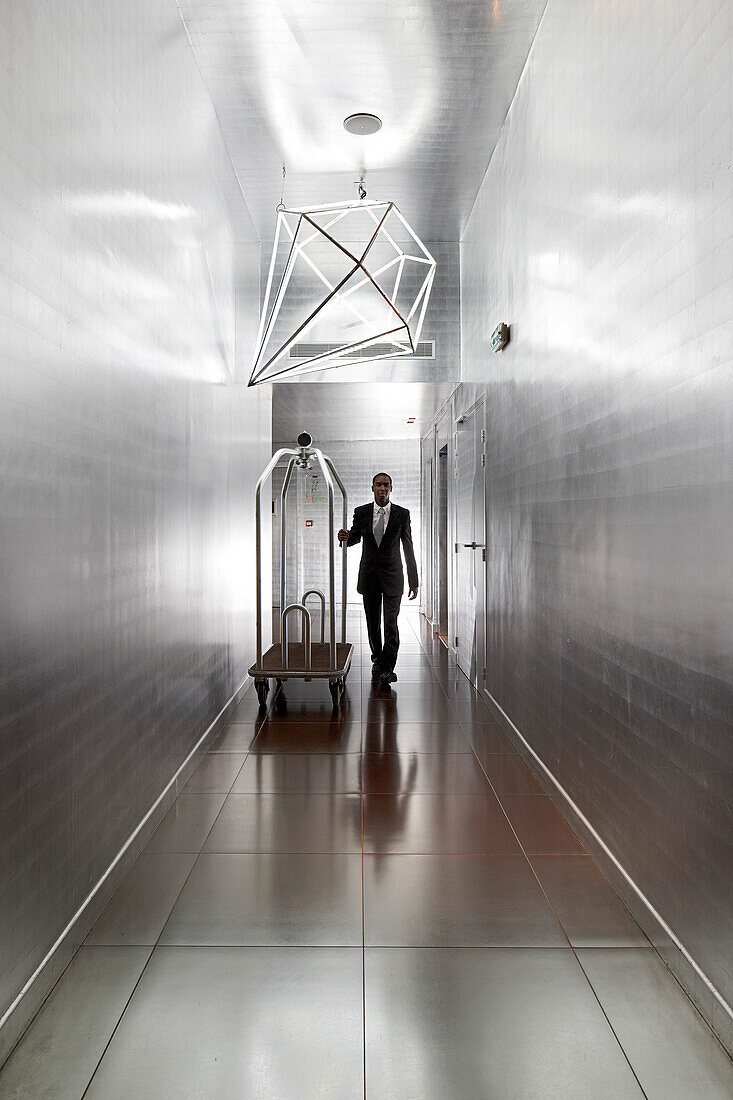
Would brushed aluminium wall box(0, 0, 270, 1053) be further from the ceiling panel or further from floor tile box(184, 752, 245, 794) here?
the ceiling panel

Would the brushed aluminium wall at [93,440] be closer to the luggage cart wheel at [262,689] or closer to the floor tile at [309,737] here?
the floor tile at [309,737]

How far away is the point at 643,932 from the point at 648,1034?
0.49m

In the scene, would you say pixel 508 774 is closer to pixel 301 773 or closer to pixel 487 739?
pixel 487 739

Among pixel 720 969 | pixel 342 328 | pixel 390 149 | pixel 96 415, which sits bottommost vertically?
pixel 720 969

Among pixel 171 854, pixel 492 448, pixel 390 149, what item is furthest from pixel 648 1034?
pixel 390 149

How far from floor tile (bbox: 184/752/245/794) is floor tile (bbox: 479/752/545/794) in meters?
1.29

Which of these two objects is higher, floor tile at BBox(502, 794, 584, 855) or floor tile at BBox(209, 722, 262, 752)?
floor tile at BBox(209, 722, 262, 752)

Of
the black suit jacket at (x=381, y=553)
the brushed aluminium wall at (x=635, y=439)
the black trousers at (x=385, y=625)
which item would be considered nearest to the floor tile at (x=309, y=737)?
the brushed aluminium wall at (x=635, y=439)

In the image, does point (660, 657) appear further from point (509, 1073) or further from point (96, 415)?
point (96, 415)

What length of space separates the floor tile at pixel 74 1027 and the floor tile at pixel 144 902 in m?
0.08

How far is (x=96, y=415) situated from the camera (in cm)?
254

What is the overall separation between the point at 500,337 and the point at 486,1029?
149 inches

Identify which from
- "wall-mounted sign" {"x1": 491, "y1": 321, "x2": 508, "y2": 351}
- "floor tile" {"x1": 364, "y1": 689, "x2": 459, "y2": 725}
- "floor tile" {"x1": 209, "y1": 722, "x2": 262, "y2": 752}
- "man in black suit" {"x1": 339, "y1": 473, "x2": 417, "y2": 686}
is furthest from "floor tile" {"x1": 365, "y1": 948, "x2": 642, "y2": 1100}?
"man in black suit" {"x1": 339, "y1": 473, "x2": 417, "y2": 686}

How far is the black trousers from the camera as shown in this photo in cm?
619
